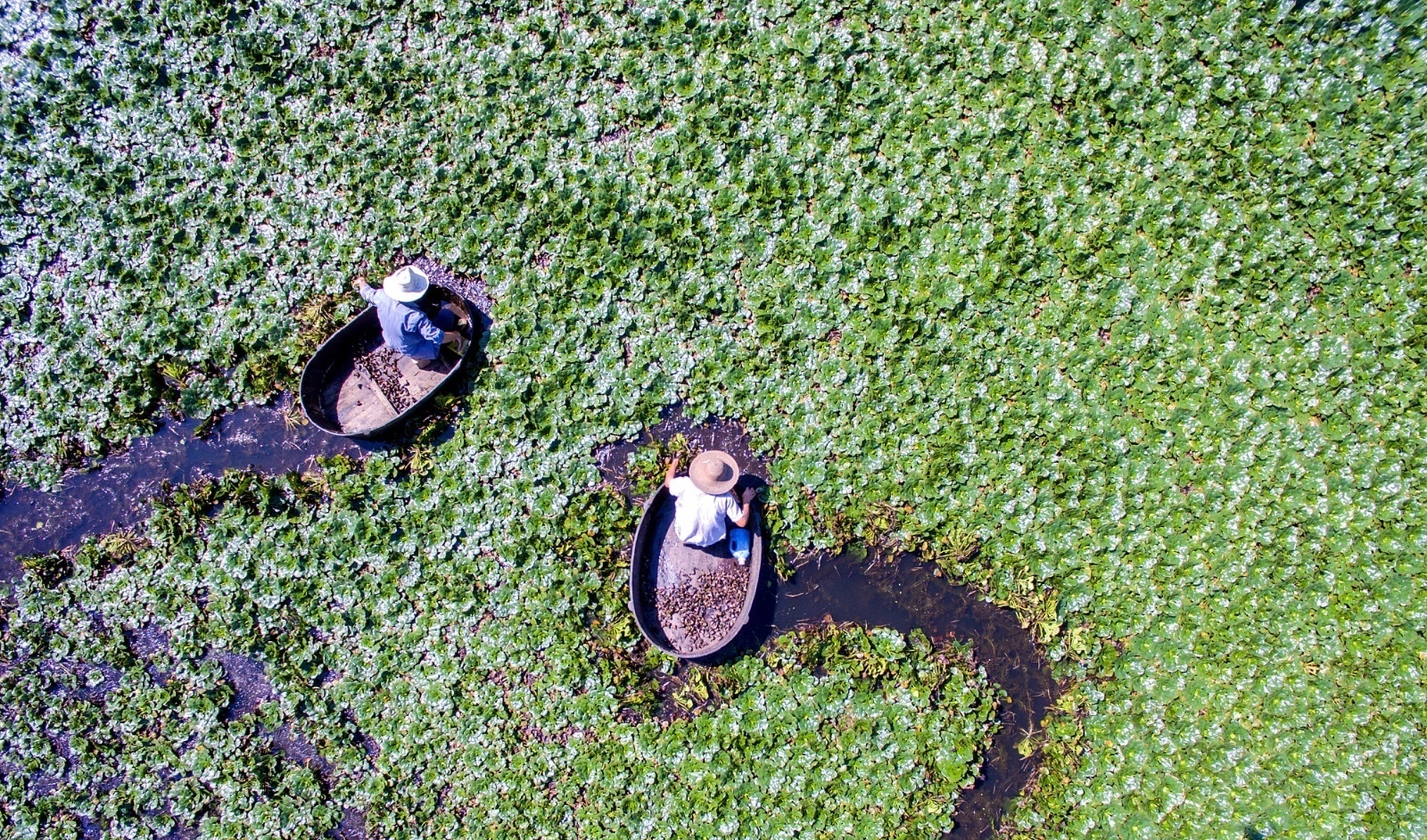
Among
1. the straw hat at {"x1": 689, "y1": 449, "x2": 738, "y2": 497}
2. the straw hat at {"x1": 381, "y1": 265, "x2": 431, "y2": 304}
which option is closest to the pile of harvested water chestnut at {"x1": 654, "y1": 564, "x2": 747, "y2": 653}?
the straw hat at {"x1": 689, "y1": 449, "x2": 738, "y2": 497}

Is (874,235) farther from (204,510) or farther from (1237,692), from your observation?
(204,510)

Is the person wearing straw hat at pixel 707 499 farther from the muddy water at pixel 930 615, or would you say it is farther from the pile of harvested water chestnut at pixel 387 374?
the pile of harvested water chestnut at pixel 387 374

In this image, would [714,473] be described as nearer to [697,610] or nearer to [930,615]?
[697,610]

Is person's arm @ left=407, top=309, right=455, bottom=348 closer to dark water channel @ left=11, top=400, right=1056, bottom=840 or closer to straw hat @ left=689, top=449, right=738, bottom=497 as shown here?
dark water channel @ left=11, top=400, right=1056, bottom=840

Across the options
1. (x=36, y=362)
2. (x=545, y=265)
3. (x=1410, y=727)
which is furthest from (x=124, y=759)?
(x=1410, y=727)

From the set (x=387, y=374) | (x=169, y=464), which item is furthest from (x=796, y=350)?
(x=169, y=464)

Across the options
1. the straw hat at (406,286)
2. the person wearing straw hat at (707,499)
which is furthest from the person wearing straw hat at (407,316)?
the person wearing straw hat at (707,499)
